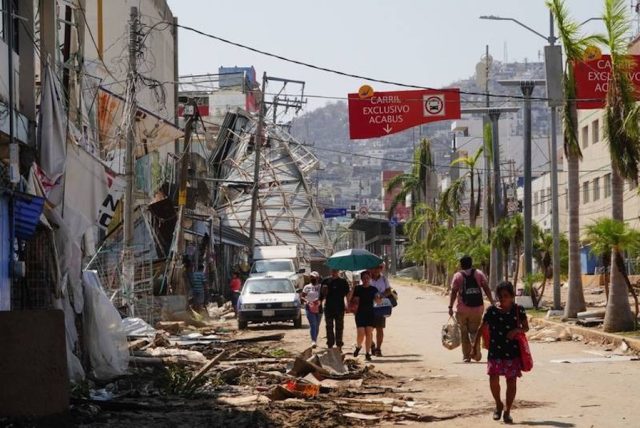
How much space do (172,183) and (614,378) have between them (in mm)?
29499

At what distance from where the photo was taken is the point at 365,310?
21422 millimetres

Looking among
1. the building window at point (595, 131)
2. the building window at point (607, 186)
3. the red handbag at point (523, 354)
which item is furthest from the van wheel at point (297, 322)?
the building window at point (595, 131)

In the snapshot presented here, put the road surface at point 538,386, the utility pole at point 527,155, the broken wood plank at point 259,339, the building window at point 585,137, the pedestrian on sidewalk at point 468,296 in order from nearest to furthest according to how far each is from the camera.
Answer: the road surface at point 538,386 → the pedestrian on sidewalk at point 468,296 → the broken wood plank at point 259,339 → the utility pole at point 527,155 → the building window at point 585,137

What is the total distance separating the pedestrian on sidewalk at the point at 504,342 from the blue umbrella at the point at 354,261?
1170 cm

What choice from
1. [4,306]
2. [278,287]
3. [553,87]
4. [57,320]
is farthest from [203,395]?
[278,287]

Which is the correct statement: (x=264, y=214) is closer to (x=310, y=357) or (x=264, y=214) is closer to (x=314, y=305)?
(x=314, y=305)

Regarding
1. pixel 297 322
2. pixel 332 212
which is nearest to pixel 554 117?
pixel 297 322

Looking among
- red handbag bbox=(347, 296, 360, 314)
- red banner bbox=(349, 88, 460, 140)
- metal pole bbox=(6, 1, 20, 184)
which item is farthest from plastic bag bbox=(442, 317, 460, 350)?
red banner bbox=(349, 88, 460, 140)

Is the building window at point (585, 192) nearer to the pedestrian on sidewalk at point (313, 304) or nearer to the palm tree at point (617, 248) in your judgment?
the palm tree at point (617, 248)

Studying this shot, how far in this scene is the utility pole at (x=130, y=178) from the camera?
24.7 m

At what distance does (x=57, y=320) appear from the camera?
1115 centimetres

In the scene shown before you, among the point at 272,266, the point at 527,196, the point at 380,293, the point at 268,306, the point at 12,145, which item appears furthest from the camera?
the point at 272,266

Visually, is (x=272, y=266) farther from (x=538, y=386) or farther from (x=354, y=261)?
(x=538, y=386)

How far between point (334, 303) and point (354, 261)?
2533 mm
